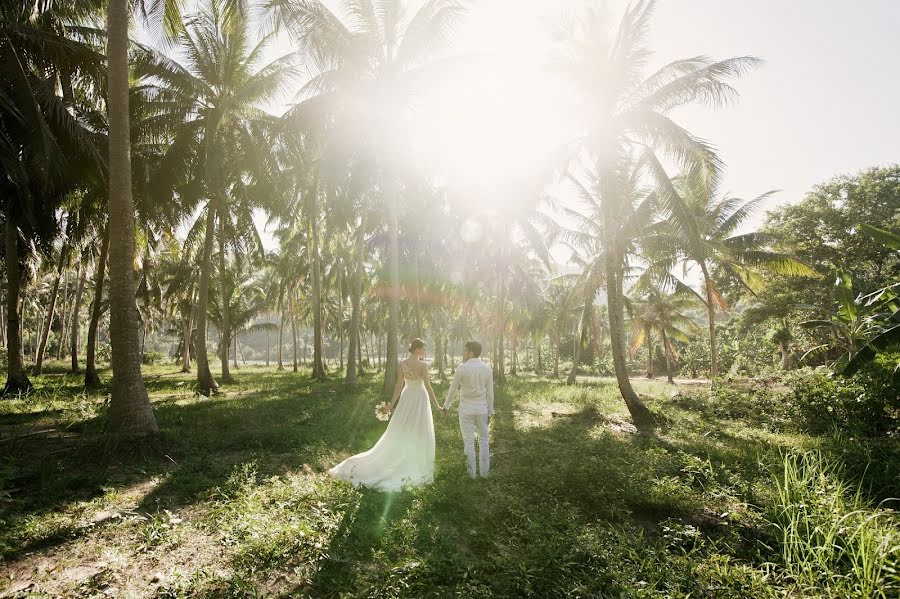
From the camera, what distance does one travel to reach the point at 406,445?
23.1ft

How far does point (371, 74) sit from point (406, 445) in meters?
13.2

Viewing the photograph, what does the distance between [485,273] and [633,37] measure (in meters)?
13.7

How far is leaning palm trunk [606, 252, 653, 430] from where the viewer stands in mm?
11345

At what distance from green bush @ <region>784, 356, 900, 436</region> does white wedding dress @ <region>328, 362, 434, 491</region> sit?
8649mm

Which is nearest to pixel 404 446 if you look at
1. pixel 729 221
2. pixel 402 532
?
pixel 402 532

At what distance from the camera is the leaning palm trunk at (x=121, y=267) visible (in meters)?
7.02

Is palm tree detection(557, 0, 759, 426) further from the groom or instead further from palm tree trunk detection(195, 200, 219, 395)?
palm tree trunk detection(195, 200, 219, 395)

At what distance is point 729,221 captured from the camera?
2069 cm

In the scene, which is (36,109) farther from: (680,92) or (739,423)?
(739,423)

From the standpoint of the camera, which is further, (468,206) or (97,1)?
(468,206)

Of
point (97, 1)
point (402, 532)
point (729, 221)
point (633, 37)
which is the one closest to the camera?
point (402, 532)

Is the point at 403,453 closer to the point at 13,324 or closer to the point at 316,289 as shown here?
the point at 13,324

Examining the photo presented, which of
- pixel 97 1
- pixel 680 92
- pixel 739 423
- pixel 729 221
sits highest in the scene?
pixel 97 1

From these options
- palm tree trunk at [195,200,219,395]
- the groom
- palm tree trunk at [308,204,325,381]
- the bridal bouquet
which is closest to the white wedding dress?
the bridal bouquet
